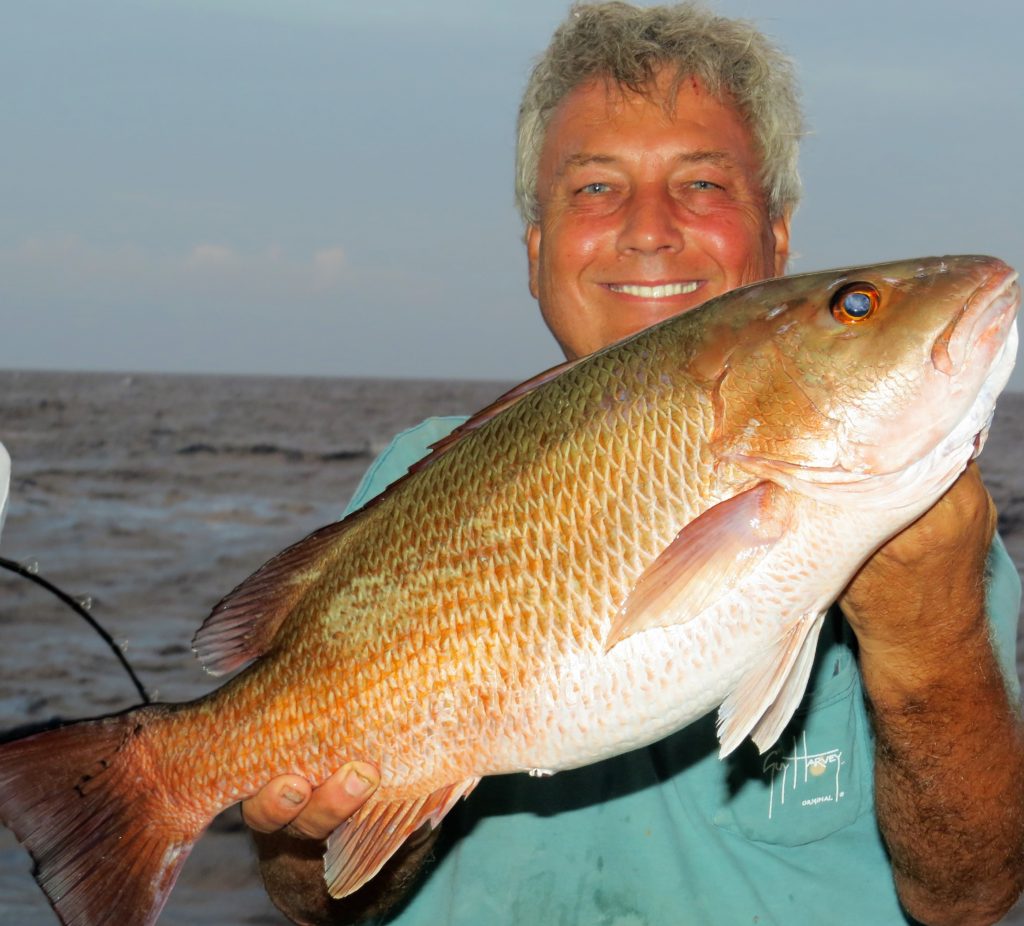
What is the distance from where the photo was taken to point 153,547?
541 inches

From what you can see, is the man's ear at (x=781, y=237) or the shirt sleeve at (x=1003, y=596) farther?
the man's ear at (x=781, y=237)

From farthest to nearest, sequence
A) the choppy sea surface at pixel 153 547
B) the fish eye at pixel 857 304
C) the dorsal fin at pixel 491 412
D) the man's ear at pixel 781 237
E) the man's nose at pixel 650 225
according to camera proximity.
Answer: the choppy sea surface at pixel 153 547
the man's ear at pixel 781 237
the man's nose at pixel 650 225
the dorsal fin at pixel 491 412
the fish eye at pixel 857 304

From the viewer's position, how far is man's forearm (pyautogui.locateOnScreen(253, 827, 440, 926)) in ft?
8.66

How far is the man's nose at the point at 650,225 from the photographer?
3.15 metres

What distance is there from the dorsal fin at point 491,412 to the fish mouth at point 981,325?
2.17ft

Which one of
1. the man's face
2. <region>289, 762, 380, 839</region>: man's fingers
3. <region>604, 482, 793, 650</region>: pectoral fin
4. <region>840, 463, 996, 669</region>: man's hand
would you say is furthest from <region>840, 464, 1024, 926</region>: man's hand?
the man's face

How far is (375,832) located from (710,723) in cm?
109

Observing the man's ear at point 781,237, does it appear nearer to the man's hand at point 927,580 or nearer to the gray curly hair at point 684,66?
the gray curly hair at point 684,66

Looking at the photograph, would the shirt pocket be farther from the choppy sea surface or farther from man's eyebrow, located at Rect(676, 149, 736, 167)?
the choppy sea surface

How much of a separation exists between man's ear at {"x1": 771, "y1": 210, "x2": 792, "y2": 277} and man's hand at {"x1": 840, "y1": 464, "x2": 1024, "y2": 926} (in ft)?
5.10

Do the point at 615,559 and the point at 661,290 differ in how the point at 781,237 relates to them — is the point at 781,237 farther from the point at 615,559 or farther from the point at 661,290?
the point at 615,559

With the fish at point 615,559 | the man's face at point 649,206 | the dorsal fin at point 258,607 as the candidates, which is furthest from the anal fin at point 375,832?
the man's face at point 649,206

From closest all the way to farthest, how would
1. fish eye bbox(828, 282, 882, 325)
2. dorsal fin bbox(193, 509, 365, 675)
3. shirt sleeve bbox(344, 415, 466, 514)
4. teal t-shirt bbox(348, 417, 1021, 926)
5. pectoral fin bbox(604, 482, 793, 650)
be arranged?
pectoral fin bbox(604, 482, 793, 650)
fish eye bbox(828, 282, 882, 325)
dorsal fin bbox(193, 509, 365, 675)
teal t-shirt bbox(348, 417, 1021, 926)
shirt sleeve bbox(344, 415, 466, 514)

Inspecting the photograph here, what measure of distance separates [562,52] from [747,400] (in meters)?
1.89
